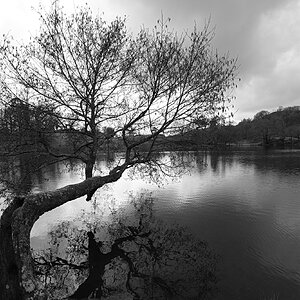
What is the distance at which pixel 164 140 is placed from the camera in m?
11.9

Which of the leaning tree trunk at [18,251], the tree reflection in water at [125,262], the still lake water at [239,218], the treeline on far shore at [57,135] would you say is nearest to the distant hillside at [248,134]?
the treeline on far shore at [57,135]

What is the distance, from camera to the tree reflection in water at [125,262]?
8.10 meters

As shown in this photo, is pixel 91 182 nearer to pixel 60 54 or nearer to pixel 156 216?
pixel 60 54

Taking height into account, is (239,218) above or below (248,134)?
below

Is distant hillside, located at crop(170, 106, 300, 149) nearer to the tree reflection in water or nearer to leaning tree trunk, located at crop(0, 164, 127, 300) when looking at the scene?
the tree reflection in water

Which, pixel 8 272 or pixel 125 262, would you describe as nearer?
pixel 8 272

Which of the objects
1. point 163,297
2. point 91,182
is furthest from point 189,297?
point 91,182

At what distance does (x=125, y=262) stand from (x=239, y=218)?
27.3 ft

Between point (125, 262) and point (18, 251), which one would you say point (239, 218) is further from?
point (18, 251)

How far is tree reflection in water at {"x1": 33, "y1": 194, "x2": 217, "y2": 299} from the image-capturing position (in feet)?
26.6

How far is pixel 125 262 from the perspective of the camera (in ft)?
32.9

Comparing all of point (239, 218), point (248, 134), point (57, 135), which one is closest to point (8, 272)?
point (57, 135)

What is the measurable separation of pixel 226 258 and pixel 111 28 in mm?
10220

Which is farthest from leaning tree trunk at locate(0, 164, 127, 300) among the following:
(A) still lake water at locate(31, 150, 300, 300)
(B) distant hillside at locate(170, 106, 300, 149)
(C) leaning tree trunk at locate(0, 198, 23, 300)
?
(B) distant hillside at locate(170, 106, 300, 149)
